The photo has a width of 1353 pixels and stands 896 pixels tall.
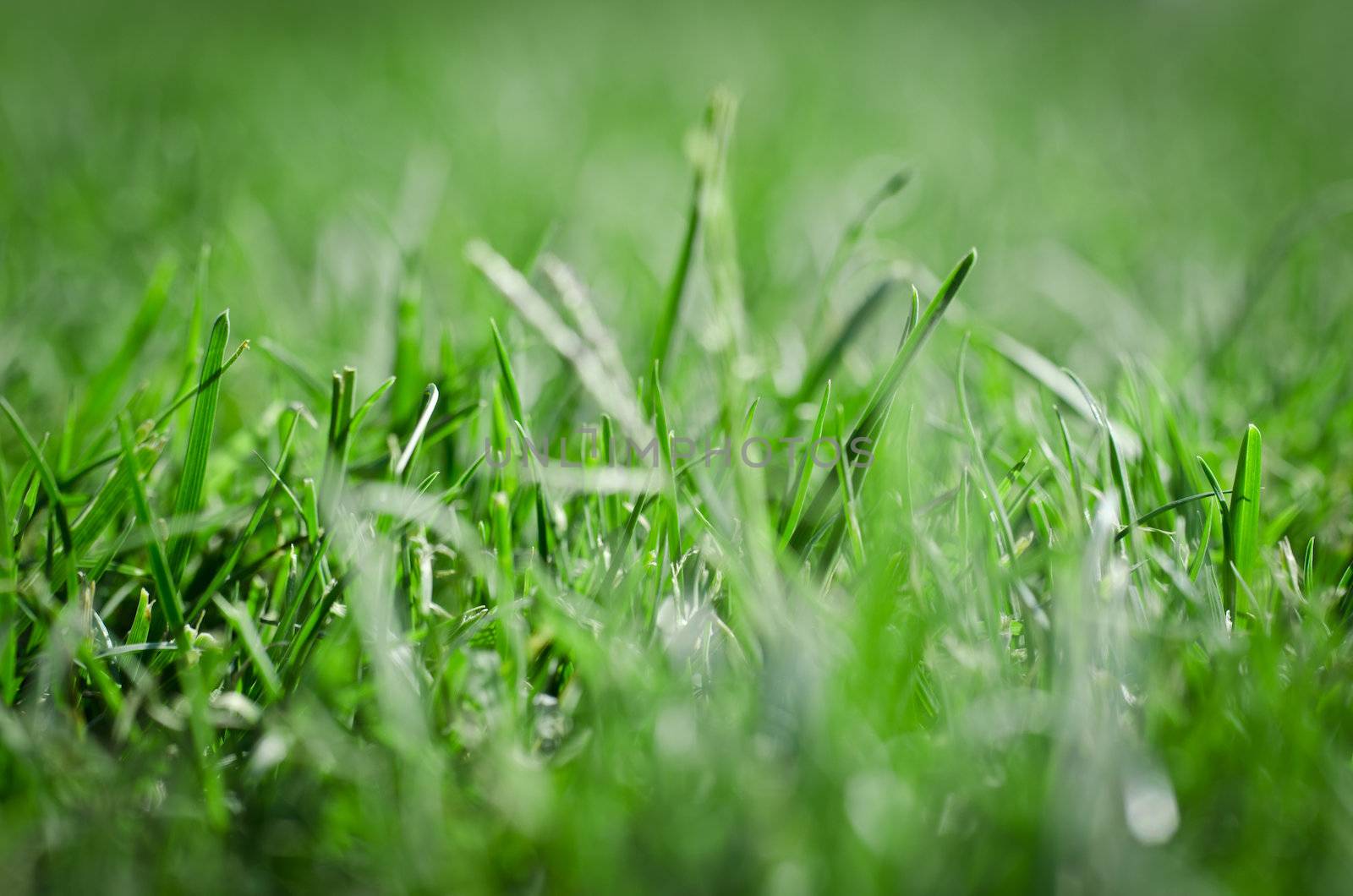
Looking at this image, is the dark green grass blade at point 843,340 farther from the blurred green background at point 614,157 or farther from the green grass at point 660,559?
the blurred green background at point 614,157

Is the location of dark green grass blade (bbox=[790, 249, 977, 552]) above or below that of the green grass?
above

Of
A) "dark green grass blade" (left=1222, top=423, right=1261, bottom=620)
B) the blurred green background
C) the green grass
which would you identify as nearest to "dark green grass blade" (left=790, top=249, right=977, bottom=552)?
the green grass

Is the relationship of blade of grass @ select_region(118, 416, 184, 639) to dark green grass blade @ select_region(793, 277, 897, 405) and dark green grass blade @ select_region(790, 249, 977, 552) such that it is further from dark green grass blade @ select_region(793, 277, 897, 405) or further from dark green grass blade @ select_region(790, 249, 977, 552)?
dark green grass blade @ select_region(793, 277, 897, 405)

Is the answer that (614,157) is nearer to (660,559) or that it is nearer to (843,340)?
(843,340)

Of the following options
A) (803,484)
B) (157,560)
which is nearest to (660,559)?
(803,484)

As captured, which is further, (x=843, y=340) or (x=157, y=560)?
(x=843, y=340)

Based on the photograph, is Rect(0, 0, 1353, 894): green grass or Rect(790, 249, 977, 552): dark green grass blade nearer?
Rect(0, 0, 1353, 894): green grass

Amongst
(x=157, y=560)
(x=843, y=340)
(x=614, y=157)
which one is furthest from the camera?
(x=614, y=157)
